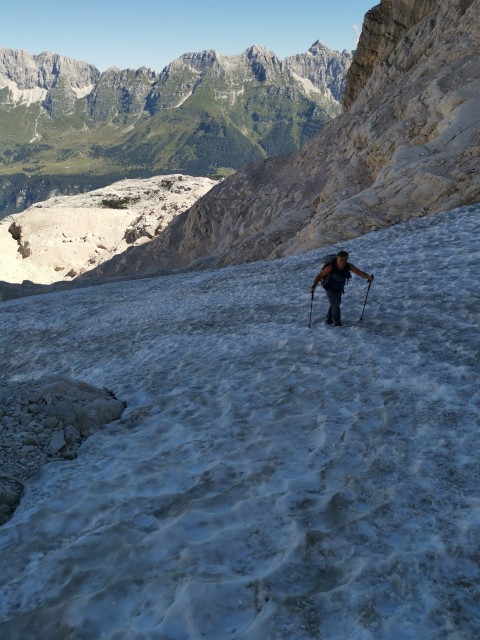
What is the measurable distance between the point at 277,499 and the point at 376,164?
32533 mm

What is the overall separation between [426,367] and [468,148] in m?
20.2

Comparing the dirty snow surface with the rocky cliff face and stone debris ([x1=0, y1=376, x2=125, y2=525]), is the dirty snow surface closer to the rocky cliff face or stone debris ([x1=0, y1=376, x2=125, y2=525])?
stone debris ([x1=0, y1=376, x2=125, y2=525])

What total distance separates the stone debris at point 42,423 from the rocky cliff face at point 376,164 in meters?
19.8

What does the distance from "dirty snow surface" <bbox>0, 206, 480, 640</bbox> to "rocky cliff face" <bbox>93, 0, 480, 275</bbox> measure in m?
13.1

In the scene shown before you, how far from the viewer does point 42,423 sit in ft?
29.7

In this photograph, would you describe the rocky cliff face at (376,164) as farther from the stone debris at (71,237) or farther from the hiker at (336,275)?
the stone debris at (71,237)

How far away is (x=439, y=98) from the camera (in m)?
29.9

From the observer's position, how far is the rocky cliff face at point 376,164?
2553 centimetres

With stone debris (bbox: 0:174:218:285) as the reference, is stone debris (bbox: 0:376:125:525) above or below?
below

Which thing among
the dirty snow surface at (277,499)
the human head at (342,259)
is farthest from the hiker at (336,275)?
the dirty snow surface at (277,499)

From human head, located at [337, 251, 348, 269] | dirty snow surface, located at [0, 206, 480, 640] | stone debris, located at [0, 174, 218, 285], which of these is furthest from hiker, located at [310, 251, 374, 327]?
stone debris, located at [0, 174, 218, 285]

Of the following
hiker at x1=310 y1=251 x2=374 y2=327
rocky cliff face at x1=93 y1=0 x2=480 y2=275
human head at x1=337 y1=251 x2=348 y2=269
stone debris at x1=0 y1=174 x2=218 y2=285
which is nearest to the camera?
human head at x1=337 y1=251 x2=348 y2=269

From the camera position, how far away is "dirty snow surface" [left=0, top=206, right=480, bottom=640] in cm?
461

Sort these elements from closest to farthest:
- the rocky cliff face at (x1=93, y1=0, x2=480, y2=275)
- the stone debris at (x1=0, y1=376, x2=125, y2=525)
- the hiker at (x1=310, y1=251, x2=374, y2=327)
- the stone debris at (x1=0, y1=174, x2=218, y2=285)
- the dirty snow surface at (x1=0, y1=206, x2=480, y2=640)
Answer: the dirty snow surface at (x1=0, y1=206, x2=480, y2=640)
the stone debris at (x1=0, y1=376, x2=125, y2=525)
the hiker at (x1=310, y1=251, x2=374, y2=327)
the rocky cliff face at (x1=93, y1=0, x2=480, y2=275)
the stone debris at (x1=0, y1=174, x2=218, y2=285)
